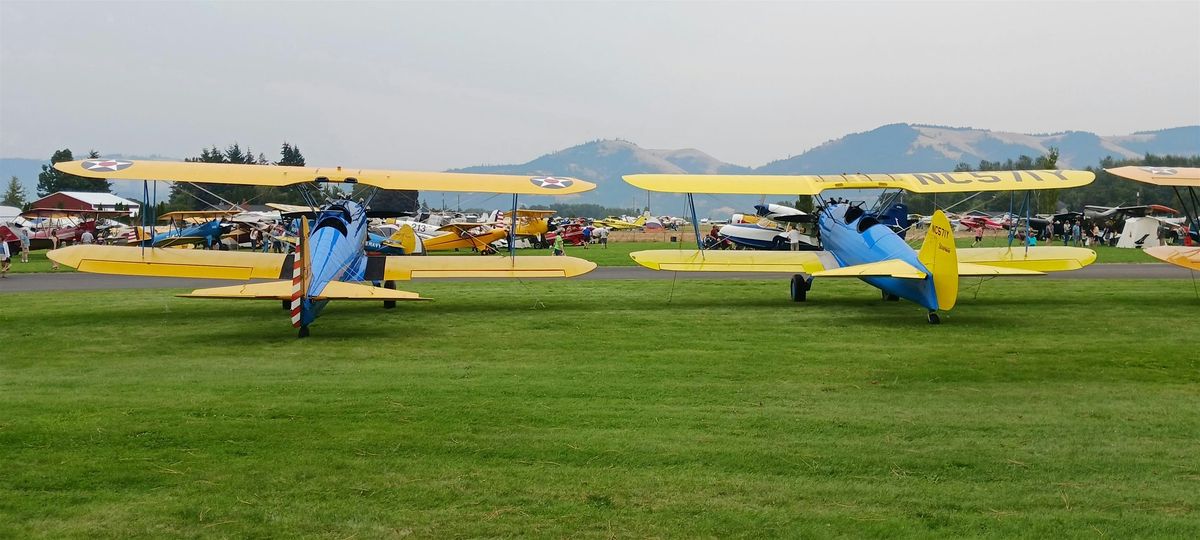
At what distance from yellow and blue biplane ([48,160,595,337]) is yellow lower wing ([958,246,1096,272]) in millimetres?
6603

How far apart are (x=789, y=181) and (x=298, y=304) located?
8.44 meters

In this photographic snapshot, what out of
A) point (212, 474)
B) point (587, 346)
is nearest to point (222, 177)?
point (587, 346)

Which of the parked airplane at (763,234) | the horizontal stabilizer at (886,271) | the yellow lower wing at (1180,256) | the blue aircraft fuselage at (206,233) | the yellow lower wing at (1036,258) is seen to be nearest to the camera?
the horizontal stabilizer at (886,271)

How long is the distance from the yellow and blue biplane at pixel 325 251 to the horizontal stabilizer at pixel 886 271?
3673 millimetres

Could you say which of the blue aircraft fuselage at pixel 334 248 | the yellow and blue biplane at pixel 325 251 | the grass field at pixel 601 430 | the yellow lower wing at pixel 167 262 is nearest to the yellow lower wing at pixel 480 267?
the yellow and blue biplane at pixel 325 251

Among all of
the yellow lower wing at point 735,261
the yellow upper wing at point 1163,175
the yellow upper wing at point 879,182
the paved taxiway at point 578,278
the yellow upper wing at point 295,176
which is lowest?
the paved taxiway at point 578,278

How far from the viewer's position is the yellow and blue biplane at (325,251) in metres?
12.4

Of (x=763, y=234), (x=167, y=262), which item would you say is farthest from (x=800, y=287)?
(x=763, y=234)

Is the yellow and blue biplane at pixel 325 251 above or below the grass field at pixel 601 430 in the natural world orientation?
above

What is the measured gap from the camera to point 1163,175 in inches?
573

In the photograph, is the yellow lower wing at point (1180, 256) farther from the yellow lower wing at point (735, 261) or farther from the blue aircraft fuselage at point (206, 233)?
the blue aircraft fuselage at point (206, 233)

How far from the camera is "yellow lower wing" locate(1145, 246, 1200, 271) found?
46.0ft

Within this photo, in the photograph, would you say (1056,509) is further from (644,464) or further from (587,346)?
(587,346)

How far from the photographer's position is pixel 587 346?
10.1 m
